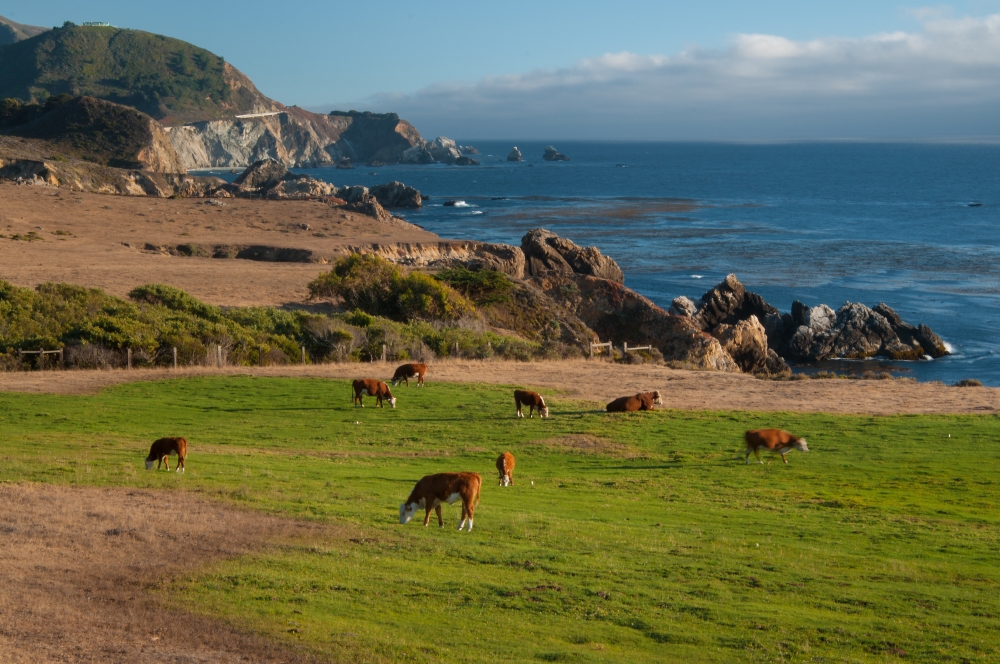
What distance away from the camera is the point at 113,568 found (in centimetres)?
1357

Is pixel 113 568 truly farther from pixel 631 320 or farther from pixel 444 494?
pixel 631 320

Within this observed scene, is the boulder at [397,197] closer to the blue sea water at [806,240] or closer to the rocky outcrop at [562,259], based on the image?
the blue sea water at [806,240]

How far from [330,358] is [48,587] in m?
28.7

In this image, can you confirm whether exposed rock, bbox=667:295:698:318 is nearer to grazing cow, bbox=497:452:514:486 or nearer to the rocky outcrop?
the rocky outcrop

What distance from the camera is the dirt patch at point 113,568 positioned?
35.8ft

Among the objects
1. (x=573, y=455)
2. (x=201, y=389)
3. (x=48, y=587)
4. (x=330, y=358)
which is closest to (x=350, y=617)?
(x=48, y=587)

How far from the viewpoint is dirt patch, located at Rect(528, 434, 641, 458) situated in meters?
24.7

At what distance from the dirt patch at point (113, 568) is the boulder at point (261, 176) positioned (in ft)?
438

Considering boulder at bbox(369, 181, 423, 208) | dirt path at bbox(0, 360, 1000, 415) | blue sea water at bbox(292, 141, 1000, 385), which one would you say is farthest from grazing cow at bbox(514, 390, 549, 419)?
boulder at bbox(369, 181, 423, 208)

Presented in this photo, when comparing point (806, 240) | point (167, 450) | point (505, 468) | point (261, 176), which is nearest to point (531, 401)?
point (505, 468)

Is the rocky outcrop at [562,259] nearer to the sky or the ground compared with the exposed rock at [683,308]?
nearer to the sky

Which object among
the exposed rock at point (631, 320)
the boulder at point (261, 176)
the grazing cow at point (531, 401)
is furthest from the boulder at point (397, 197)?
the grazing cow at point (531, 401)

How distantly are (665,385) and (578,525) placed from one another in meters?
20.9

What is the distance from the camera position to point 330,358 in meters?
41.2
